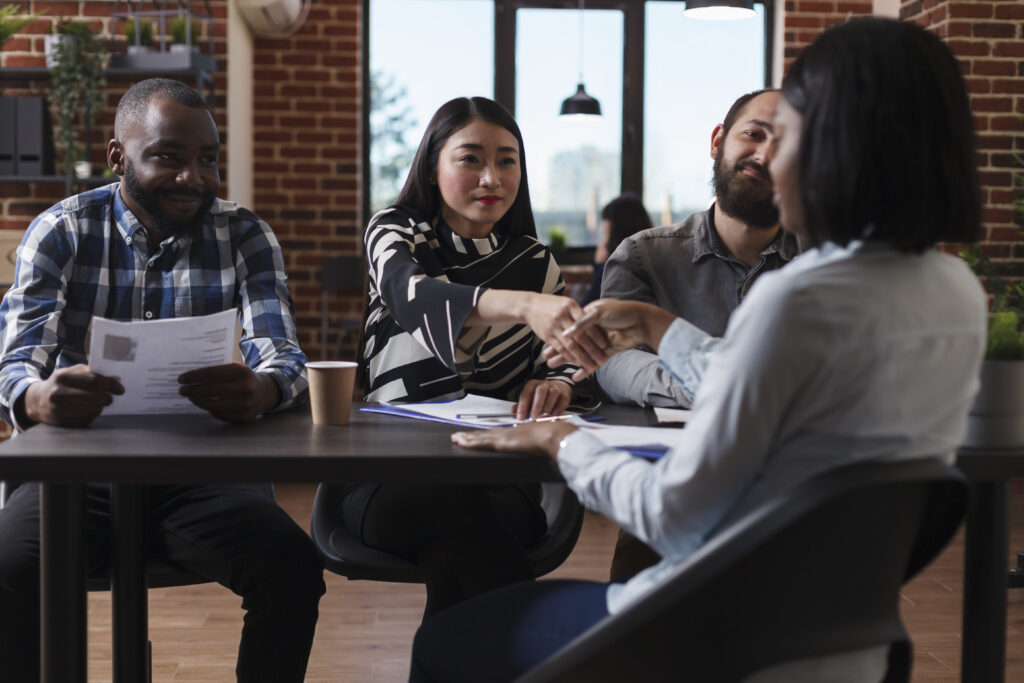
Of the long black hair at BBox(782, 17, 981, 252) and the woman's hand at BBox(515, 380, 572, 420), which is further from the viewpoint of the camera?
the woman's hand at BBox(515, 380, 572, 420)

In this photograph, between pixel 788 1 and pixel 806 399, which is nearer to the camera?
pixel 806 399

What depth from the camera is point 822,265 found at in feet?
2.98

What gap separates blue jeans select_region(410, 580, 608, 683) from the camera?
1.12 metres

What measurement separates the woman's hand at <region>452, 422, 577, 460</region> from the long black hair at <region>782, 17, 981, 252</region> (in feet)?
1.46

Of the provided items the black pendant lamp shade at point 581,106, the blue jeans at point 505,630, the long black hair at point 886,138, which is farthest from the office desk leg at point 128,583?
the black pendant lamp shade at point 581,106

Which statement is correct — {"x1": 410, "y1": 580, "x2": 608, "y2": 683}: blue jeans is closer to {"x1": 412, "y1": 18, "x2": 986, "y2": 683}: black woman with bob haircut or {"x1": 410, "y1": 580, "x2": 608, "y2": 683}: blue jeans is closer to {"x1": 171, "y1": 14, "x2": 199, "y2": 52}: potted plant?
{"x1": 412, "y1": 18, "x2": 986, "y2": 683}: black woman with bob haircut

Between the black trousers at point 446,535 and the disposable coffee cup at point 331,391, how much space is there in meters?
0.17

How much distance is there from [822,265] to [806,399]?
0.12 m

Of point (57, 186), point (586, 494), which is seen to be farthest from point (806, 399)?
point (57, 186)

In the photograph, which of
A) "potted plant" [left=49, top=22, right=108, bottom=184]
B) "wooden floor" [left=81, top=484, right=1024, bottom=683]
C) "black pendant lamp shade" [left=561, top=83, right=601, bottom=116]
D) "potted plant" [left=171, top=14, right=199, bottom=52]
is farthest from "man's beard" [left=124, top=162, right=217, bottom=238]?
"black pendant lamp shade" [left=561, top=83, right=601, bottom=116]

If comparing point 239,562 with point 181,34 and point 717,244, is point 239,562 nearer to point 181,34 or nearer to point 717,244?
point 717,244

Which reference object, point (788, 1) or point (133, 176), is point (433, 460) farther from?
point (788, 1)

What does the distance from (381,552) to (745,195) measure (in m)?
0.96

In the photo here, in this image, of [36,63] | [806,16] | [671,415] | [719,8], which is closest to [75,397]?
[671,415]
